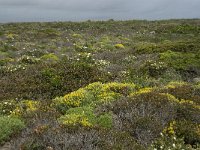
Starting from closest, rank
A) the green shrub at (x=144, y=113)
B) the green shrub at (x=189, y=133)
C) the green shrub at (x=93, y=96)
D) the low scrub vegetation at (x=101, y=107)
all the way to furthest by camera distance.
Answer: the low scrub vegetation at (x=101, y=107) < the green shrub at (x=189, y=133) < the green shrub at (x=144, y=113) < the green shrub at (x=93, y=96)

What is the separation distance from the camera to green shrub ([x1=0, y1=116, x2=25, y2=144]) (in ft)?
33.3

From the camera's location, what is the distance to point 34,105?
1262 centimetres

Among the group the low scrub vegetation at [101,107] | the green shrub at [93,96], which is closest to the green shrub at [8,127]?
the low scrub vegetation at [101,107]

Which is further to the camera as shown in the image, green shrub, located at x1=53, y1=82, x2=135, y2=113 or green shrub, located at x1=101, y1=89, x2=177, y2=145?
green shrub, located at x1=53, y1=82, x2=135, y2=113

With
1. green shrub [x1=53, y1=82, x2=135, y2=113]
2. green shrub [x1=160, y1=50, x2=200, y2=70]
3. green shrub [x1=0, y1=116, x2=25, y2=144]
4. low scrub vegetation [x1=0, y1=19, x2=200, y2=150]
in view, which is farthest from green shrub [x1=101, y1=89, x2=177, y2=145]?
green shrub [x1=160, y1=50, x2=200, y2=70]

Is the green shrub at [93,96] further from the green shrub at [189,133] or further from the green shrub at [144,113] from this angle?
the green shrub at [189,133]

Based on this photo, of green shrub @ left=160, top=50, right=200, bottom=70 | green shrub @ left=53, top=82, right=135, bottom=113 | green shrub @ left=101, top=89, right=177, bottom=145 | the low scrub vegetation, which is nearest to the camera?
the low scrub vegetation

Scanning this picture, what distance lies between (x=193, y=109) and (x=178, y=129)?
4.88 feet

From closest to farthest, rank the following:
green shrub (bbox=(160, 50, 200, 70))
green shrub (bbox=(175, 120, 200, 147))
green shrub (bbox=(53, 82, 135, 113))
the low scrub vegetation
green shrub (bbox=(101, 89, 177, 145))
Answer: the low scrub vegetation
green shrub (bbox=(175, 120, 200, 147))
green shrub (bbox=(101, 89, 177, 145))
green shrub (bbox=(53, 82, 135, 113))
green shrub (bbox=(160, 50, 200, 70))

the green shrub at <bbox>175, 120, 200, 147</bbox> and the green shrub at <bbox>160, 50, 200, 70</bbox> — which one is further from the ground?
the green shrub at <bbox>175, 120, 200, 147</bbox>

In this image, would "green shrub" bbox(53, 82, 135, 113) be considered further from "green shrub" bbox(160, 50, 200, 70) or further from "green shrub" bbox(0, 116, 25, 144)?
"green shrub" bbox(160, 50, 200, 70)

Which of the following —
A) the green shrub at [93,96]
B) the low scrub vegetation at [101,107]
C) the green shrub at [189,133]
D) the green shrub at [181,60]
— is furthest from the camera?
the green shrub at [181,60]

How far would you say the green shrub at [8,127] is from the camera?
10164 millimetres

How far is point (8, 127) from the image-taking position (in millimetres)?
10469
